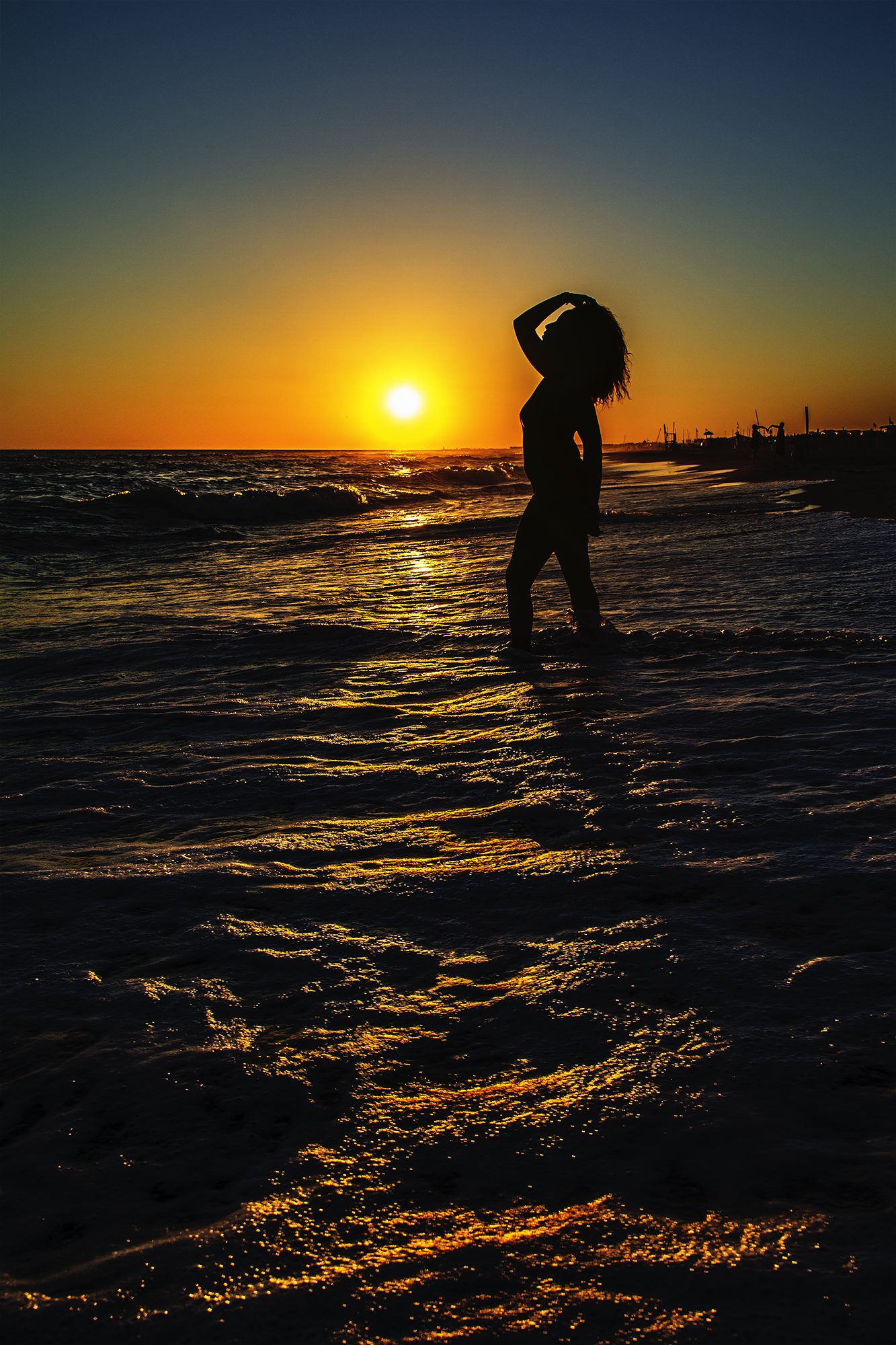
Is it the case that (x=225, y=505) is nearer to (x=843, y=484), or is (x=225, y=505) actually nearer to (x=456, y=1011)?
(x=843, y=484)

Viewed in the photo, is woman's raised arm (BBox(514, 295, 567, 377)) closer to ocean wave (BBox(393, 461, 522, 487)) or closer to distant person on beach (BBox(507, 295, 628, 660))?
distant person on beach (BBox(507, 295, 628, 660))

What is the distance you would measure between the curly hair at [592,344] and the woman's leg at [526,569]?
2.65 ft

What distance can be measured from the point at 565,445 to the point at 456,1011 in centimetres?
407

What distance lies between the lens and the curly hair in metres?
4.82

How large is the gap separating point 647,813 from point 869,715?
1.30 metres

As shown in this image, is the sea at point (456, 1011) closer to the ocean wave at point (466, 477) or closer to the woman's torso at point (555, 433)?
the woman's torso at point (555, 433)

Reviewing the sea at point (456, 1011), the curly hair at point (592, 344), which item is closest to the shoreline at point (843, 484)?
the curly hair at point (592, 344)

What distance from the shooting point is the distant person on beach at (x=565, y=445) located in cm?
482

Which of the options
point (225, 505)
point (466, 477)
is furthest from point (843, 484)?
point (466, 477)

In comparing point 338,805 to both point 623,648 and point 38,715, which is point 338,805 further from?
point 623,648

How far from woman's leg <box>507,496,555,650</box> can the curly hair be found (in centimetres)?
81

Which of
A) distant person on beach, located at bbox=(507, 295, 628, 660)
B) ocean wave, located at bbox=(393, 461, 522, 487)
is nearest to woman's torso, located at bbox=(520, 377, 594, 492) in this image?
distant person on beach, located at bbox=(507, 295, 628, 660)

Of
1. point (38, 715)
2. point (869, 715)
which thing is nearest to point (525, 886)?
point (869, 715)

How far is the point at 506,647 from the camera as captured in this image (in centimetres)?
500
